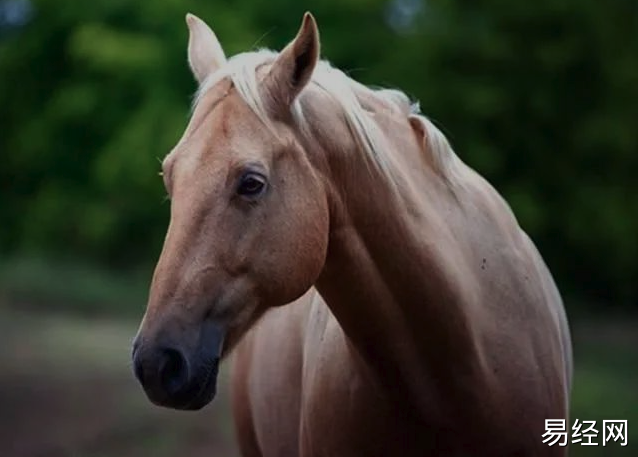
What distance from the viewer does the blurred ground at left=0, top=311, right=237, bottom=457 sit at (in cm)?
759

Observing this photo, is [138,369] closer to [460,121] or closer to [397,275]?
[397,275]

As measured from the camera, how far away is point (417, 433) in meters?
3.30

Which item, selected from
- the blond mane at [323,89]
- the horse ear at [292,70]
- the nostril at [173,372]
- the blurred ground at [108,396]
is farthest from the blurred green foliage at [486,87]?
the nostril at [173,372]

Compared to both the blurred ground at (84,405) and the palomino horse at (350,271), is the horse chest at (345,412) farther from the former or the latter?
the blurred ground at (84,405)

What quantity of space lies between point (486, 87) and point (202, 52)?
20.2ft

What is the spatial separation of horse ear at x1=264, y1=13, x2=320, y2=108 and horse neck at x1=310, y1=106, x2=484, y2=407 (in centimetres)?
19

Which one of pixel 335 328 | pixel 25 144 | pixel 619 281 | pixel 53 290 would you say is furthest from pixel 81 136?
pixel 335 328

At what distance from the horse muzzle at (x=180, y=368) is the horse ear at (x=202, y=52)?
0.71 meters

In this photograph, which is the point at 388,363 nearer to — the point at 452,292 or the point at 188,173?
the point at 452,292

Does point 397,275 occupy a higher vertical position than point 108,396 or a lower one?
higher

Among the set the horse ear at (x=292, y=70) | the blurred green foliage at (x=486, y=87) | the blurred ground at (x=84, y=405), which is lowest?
the blurred ground at (x=84, y=405)

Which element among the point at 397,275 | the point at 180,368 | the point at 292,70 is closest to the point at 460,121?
the point at 397,275

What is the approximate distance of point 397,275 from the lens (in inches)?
124

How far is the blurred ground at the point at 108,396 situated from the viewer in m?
7.57
